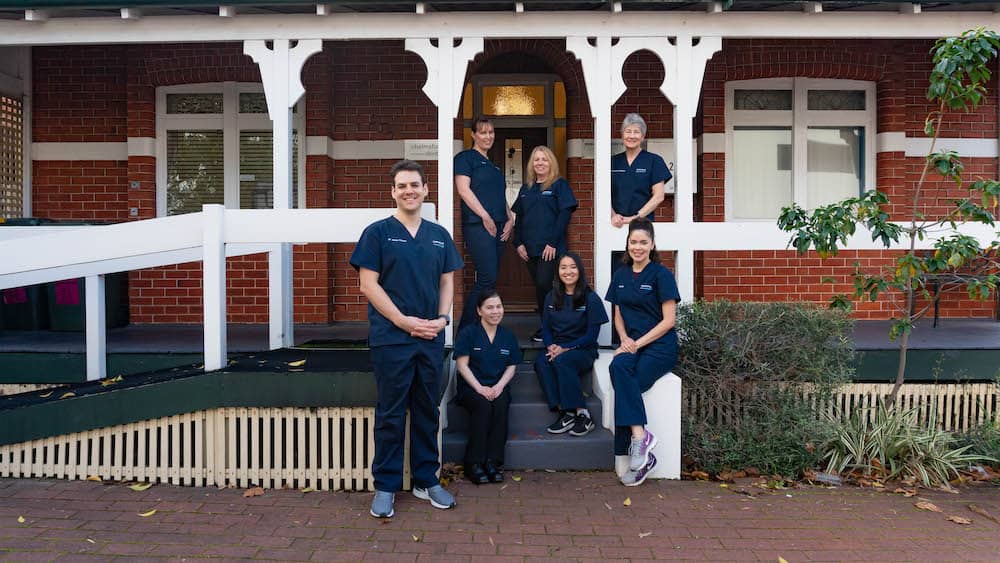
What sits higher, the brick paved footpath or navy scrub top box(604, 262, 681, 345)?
navy scrub top box(604, 262, 681, 345)

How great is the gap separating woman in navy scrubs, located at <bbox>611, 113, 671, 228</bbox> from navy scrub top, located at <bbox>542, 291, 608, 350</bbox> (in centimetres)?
88

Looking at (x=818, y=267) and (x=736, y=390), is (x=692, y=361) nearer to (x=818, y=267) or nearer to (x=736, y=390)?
(x=736, y=390)

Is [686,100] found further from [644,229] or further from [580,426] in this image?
[580,426]

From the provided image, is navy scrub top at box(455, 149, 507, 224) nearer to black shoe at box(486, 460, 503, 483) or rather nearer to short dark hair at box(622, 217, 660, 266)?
short dark hair at box(622, 217, 660, 266)

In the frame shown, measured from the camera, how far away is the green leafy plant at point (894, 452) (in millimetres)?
4883

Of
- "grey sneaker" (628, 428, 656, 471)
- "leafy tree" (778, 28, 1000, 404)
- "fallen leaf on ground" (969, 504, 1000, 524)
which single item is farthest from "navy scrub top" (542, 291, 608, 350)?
"fallen leaf on ground" (969, 504, 1000, 524)

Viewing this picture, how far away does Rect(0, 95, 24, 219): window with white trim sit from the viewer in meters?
8.41

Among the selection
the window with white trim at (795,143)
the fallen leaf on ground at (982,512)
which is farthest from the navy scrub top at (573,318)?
the window with white trim at (795,143)

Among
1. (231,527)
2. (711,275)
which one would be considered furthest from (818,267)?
(231,527)

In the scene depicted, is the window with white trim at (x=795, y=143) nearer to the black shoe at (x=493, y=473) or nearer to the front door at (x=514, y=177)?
the front door at (x=514, y=177)

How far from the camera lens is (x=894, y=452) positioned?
16.2 ft

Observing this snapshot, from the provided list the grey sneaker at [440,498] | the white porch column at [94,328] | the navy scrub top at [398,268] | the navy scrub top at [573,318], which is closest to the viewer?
the navy scrub top at [398,268]

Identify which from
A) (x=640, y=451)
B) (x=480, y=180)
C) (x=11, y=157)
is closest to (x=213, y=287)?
(x=480, y=180)

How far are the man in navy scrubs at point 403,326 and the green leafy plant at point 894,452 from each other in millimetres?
2704
